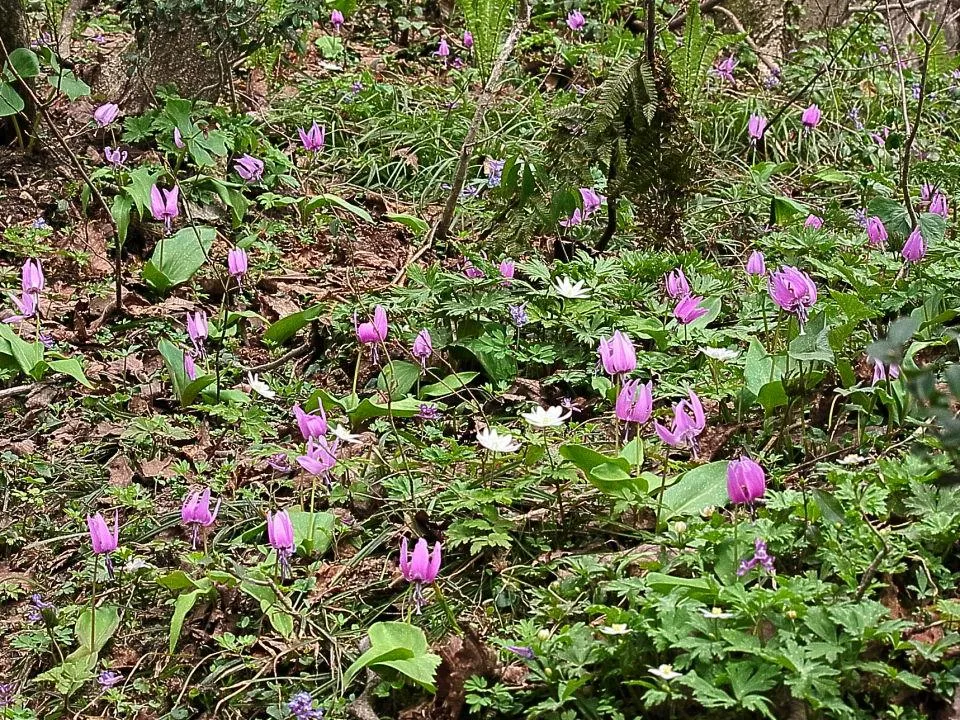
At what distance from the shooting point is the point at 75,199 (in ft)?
13.6

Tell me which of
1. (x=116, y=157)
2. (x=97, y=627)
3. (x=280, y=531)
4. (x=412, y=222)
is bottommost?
(x=97, y=627)

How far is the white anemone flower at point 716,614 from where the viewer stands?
5.53ft

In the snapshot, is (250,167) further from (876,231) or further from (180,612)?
(876,231)

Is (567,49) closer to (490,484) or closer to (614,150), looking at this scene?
(614,150)

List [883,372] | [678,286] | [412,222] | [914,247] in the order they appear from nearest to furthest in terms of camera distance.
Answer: [883,372], [914,247], [678,286], [412,222]

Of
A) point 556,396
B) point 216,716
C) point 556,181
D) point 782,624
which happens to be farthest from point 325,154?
point 782,624

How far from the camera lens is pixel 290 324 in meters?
3.36

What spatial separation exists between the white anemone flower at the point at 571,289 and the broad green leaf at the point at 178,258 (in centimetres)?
130

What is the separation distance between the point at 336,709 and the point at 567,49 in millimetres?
4372

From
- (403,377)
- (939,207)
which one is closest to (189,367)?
(403,377)

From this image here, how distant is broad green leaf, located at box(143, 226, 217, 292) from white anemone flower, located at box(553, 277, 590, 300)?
1.30m

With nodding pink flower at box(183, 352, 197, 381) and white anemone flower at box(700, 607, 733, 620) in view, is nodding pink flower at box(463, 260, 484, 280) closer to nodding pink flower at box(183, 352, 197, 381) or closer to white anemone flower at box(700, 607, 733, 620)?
nodding pink flower at box(183, 352, 197, 381)

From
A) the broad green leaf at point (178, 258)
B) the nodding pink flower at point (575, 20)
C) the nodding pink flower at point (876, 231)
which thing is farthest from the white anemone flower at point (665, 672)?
the nodding pink flower at point (575, 20)

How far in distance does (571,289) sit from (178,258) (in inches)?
61.6
